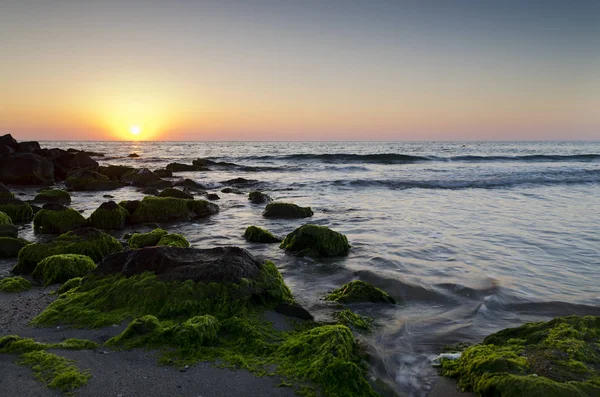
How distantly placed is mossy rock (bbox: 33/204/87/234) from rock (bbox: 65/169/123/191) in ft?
30.8

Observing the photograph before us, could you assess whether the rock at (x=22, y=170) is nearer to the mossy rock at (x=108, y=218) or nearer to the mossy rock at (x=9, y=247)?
the mossy rock at (x=108, y=218)

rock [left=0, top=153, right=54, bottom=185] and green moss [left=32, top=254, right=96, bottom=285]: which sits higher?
rock [left=0, top=153, right=54, bottom=185]

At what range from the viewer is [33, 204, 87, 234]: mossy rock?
10164 mm

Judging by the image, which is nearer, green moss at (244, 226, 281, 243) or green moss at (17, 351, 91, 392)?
green moss at (17, 351, 91, 392)

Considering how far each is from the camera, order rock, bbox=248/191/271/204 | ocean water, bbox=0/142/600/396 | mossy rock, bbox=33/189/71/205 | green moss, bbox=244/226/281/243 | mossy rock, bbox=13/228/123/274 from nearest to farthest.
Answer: ocean water, bbox=0/142/600/396, mossy rock, bbox=13/228/123/274, green moss, bbox=244/226/281/243, mossy rock, bbox=33/189/71/205, rock, bbox=248/191/271/204

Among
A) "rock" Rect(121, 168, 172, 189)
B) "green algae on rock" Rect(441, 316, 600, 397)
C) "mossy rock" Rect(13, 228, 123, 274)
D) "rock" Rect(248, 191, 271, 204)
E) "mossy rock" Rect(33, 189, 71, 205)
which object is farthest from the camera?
"rock" Rect(121, 168, 172, 189)

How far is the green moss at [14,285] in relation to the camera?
18.6 feet

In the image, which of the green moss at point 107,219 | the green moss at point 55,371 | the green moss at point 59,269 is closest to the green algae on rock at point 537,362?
the green moss at point 55,371

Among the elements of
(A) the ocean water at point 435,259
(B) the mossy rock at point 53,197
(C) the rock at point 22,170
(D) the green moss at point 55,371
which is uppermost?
(C) the rock at point 22,170

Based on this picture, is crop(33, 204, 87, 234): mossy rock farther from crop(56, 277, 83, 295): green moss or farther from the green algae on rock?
the green algae on rock

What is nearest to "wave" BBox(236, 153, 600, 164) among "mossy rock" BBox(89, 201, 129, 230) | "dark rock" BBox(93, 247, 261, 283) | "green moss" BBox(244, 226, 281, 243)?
"mossy rock" BBox(89, 201, 129, 230)

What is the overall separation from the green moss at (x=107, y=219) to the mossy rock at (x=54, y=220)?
38 cm

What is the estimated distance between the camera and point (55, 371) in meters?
3.38

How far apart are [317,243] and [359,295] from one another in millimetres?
2592
